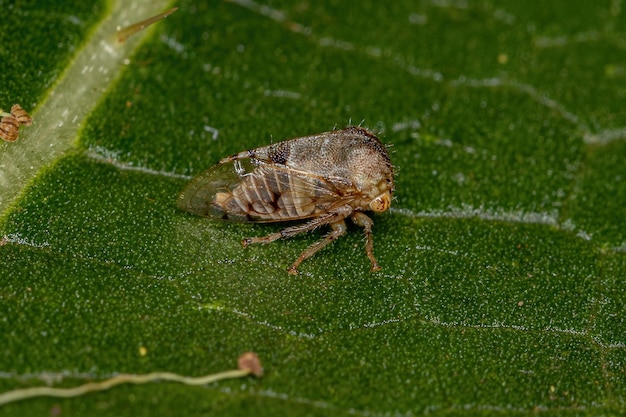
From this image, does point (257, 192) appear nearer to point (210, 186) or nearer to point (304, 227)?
point (210, 186)

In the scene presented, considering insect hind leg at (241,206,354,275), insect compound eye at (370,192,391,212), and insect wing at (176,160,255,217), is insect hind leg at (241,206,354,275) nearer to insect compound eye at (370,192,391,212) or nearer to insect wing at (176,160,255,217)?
insect compound eye at (370,192,391,212)

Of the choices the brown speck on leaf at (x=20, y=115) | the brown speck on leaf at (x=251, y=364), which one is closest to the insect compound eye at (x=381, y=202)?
the brown speck on leaf at (x=251, y=364)

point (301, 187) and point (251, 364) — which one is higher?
point (301, 187)

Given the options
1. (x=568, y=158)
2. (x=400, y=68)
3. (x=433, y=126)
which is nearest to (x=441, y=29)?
(x=400, y=68)

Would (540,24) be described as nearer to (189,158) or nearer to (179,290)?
(189,158)

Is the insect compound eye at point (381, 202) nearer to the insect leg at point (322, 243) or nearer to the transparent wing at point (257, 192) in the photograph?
the transparent wing at point (257, 192)

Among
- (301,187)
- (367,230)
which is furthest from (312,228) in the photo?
(367,230)
